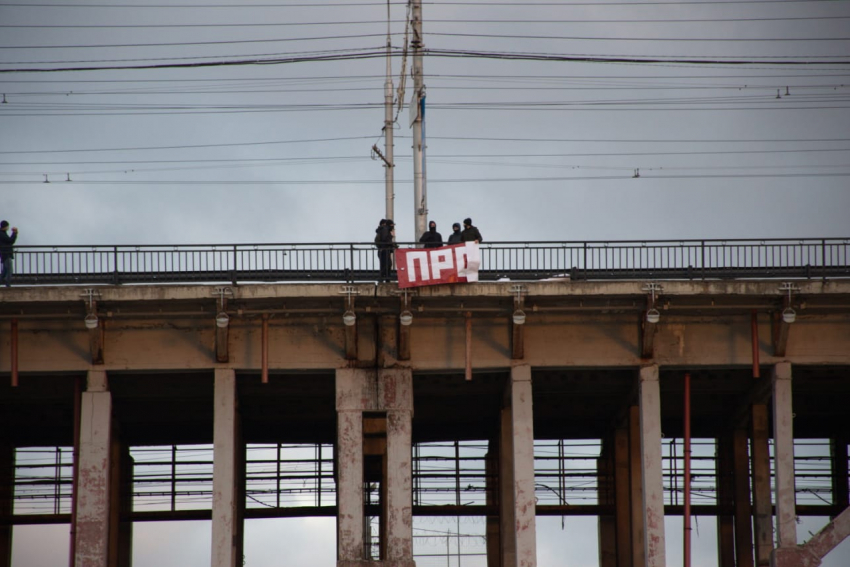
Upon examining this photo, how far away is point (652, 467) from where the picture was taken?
42.6 meters

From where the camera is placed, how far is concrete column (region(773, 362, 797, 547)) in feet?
138

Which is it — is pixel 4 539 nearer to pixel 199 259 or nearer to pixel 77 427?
pixel 77 427

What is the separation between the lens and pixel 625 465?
165ft

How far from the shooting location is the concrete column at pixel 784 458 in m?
42.1

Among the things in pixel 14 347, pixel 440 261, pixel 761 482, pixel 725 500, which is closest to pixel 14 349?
pixel 14 347

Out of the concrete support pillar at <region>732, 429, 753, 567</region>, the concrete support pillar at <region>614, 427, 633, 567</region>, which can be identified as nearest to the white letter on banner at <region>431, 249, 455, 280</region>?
the concrete support pillar at <region>614, 427, 633, 567</region>

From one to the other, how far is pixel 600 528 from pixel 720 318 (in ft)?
44.7

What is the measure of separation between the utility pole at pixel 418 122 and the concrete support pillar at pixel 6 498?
19.1 meters

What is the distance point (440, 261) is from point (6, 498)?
21.7m

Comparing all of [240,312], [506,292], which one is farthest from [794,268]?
[240,312]

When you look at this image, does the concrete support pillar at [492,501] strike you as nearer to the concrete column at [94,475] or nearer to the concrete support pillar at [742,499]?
the concrete support pillar at [742,499]

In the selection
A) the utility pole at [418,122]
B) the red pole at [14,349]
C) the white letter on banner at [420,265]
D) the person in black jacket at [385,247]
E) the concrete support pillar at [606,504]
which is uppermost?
the utility pole at [418,122]

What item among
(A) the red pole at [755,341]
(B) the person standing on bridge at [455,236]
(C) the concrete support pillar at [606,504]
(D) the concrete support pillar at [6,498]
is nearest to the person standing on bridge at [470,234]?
(B) the person standing on bridge at [455,236]

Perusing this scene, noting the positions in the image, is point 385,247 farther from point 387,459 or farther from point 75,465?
point 75,465
